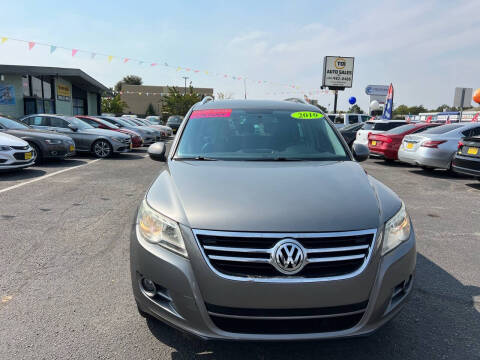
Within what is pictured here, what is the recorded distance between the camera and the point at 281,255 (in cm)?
203

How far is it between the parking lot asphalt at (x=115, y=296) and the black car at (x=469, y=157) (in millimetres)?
1966

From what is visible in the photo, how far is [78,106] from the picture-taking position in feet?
110

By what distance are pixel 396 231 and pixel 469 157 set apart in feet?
24.2

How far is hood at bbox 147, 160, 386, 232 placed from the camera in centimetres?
215

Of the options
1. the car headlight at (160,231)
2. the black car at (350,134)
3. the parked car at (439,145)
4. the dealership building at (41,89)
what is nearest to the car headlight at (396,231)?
the car headlight at (160,231)

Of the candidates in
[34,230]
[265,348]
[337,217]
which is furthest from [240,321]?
[34,230]

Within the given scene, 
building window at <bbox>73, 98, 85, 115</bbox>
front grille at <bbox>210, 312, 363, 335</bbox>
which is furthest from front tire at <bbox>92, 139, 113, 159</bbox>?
building window at <bbox>73, 98, 85, 115</bbox>

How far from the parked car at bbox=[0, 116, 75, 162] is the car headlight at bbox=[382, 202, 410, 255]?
10.5 meters

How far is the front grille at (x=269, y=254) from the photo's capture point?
2.05 metres

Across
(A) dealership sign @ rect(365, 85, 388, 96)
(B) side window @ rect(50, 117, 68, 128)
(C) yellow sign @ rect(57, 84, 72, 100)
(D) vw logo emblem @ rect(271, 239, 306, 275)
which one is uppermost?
(A) dealership sign @ rect(365, 85, 388, 96)

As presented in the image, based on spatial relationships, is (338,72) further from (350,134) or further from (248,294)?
(248,294)

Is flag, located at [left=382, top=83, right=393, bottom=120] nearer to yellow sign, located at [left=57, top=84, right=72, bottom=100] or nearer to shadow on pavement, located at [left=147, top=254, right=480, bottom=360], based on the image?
yellow sign, located at [left=57, top=84, right=72, bottom=100]

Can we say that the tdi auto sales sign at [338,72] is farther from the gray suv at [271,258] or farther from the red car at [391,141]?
the gray suv at [271,258]

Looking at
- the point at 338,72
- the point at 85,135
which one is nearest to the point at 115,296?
the point at 85,135
